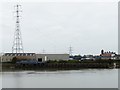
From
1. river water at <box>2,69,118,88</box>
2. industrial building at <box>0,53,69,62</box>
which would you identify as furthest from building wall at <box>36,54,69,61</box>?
river water at <box>2,69,118,88</box>

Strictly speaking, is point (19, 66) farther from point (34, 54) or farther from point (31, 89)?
point (31, 89)

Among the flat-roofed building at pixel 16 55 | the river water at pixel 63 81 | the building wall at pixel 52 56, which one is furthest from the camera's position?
the building wall at pixel 52 56

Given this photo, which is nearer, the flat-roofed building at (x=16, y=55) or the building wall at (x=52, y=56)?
the flat-roofed building at (x=16, y=55)

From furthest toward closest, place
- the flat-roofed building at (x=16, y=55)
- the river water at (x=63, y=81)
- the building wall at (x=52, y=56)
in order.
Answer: the building wall at (x=52, y=56) < the flat-roofed building at (x=16, y=55) < the river water at (x=63, y=81)

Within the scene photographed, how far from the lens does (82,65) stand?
39.6 meters

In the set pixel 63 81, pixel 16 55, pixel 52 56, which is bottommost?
pixel 52 56

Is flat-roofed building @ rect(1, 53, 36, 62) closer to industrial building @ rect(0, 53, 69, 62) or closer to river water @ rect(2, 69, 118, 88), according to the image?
industrial building @ rect(0, 53, 69, 62)

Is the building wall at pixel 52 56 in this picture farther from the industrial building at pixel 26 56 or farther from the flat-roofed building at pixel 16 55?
the flat-roofed building at pixel 16 55

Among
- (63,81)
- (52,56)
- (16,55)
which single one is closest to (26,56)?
(16,55)

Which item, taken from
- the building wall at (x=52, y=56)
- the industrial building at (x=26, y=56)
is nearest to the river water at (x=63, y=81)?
the industrial building at (x=26, y=56)

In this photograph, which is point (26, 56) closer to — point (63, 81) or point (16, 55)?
point (16, 55)

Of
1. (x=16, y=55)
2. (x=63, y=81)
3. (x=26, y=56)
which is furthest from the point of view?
(x=26, y=56)

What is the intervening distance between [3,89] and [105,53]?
189 feet

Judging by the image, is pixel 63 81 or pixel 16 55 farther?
pixel 16 55
